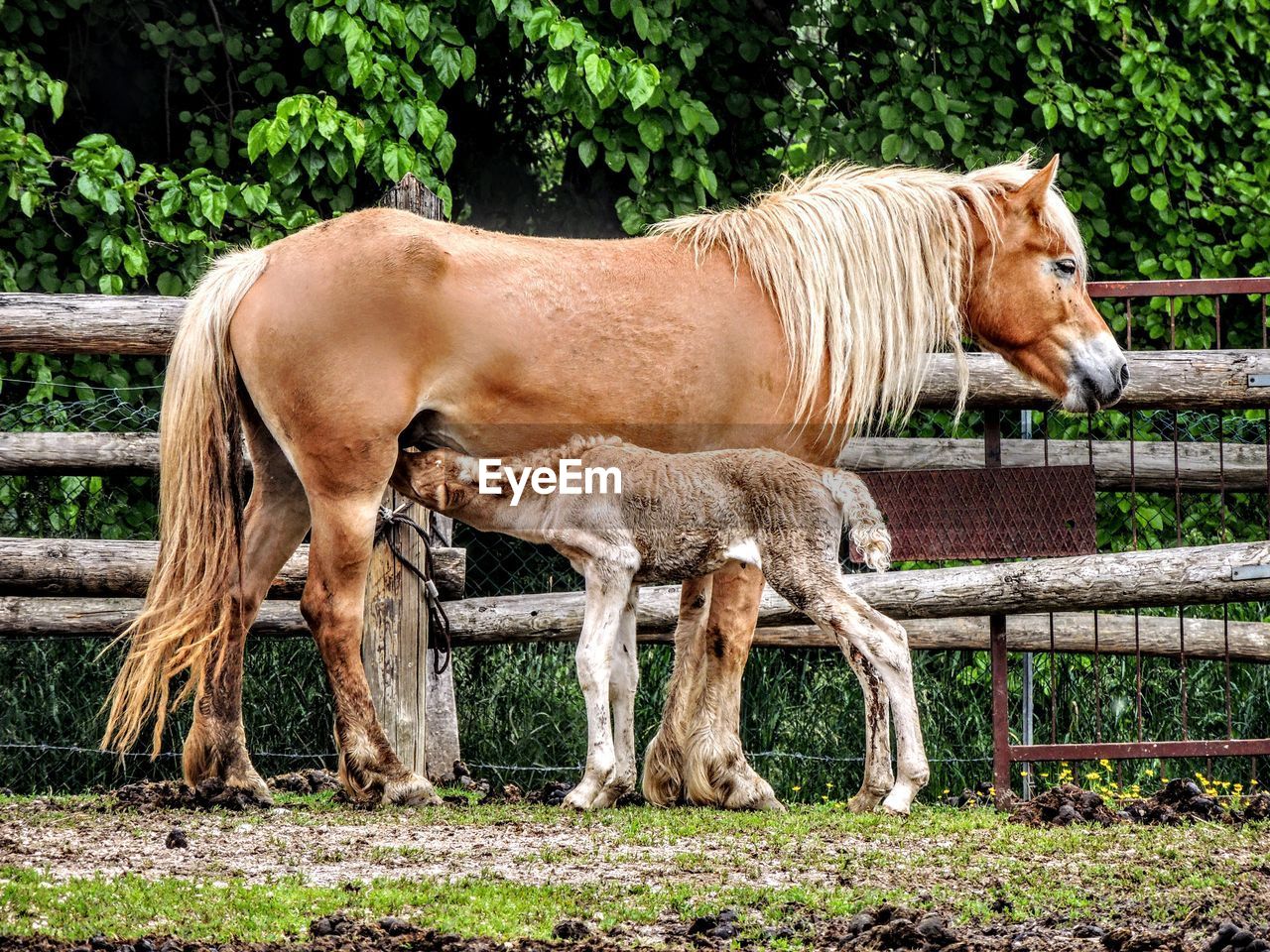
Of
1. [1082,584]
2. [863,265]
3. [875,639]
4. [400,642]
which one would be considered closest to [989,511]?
[1082,584]

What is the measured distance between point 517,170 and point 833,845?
17.3 feet

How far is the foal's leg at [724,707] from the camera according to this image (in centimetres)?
538

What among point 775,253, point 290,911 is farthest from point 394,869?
point 775,253

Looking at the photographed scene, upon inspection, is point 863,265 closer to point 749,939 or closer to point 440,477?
point 440,477

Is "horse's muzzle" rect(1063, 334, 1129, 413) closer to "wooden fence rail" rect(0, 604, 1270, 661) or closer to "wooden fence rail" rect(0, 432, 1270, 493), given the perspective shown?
"wooden fence rail" rect(0, 432, 1270, 493)

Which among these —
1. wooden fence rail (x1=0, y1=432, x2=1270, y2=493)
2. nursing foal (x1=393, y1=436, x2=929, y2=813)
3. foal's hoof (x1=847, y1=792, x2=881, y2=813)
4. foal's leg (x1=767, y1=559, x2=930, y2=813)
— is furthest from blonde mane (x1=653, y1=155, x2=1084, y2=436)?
foal's hoof (x1=847, y1=792, x2=881, y2=813)

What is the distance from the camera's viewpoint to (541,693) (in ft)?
23.4

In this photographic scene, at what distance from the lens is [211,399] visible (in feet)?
17.1

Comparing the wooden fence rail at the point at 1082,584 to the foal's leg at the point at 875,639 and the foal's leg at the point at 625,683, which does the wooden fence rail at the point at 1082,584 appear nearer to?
the foal's leg at the point at 875,639

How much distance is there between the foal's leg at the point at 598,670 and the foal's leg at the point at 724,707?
0.42 meters

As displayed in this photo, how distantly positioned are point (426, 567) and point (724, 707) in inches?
62.7

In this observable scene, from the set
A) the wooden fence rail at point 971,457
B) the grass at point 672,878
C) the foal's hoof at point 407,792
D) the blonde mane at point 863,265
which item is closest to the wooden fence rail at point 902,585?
the wooden fence rail at point 971,457

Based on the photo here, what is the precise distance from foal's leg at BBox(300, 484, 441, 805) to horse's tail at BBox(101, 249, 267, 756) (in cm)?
34

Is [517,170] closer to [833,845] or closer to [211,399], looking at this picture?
[211,399]
